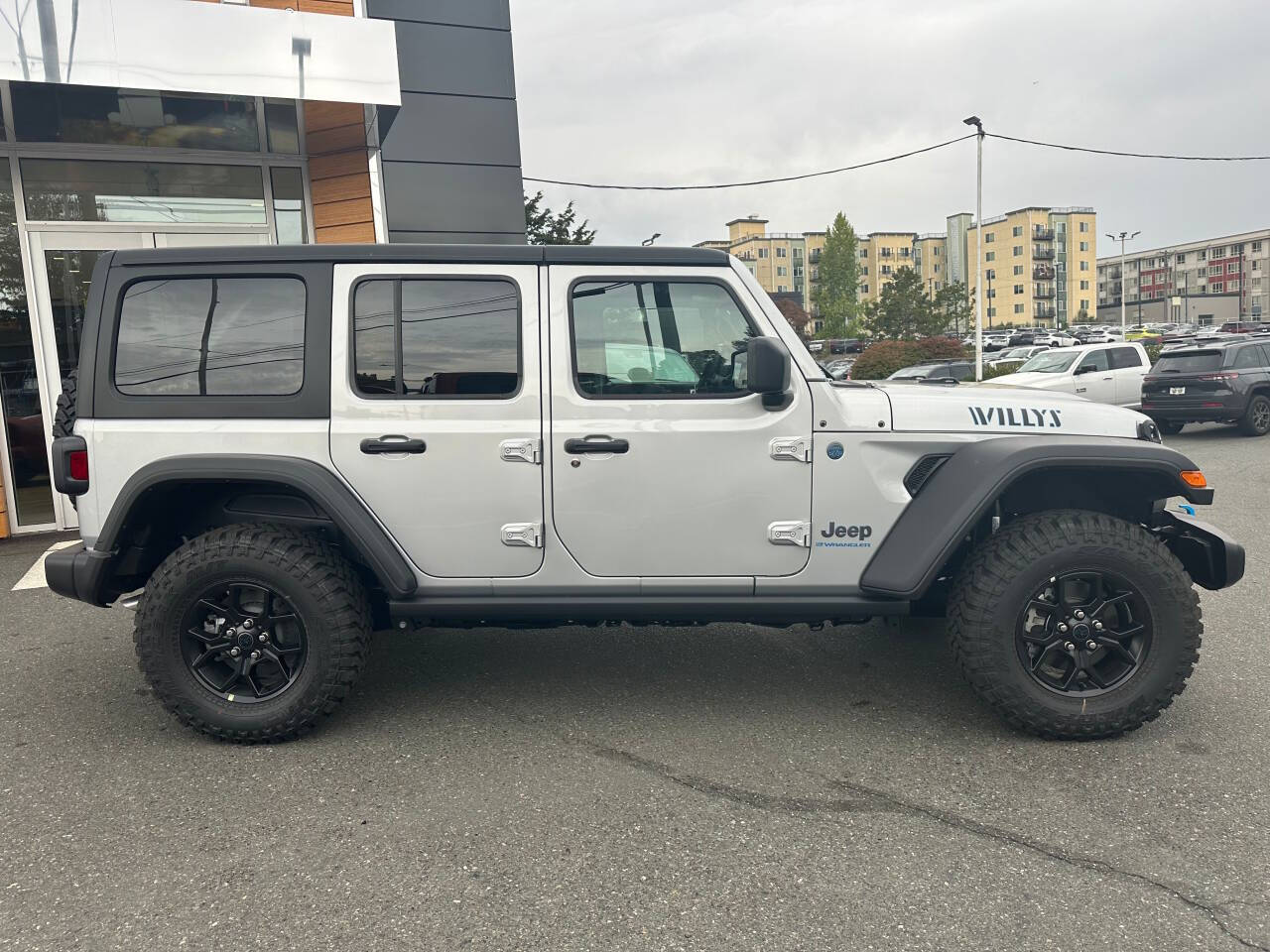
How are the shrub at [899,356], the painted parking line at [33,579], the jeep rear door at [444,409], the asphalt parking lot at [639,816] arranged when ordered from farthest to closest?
the shrub at [899,356] → the painted parking line at [33,579] → the jeep rear door at [444,409] → the asphalt parking lot at [639,816]

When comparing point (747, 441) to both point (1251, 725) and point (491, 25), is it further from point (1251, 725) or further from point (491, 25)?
point (491, 25)

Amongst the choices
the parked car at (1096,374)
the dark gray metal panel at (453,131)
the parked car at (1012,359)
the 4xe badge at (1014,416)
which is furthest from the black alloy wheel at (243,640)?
the parked car at (1012,359)

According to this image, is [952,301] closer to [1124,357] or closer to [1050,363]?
[1124,357]

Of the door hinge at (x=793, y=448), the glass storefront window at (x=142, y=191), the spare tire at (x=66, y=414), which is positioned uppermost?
the glass storefront window at (x=142, y=191)

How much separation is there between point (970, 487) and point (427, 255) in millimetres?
2293

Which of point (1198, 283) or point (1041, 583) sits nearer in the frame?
point (1041, 583)

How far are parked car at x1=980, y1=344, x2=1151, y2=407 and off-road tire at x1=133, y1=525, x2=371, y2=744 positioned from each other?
1455 centimetres

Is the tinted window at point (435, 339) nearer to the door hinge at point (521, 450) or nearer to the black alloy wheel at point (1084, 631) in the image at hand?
the door hinge at point (521, 450)

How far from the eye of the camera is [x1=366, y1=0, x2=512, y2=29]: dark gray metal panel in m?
10.3

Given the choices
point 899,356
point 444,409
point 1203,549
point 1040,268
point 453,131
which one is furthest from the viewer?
point 1040,268

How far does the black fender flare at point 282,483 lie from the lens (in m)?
3.54

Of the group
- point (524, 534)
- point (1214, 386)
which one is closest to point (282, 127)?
point (524, 534)

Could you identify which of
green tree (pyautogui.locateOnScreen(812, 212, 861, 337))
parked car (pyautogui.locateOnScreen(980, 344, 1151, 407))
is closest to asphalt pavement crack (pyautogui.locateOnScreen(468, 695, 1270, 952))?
parked car (pyautogui.locateOnScreen(980, 344, 1151, 407))

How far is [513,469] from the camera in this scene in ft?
12.0
